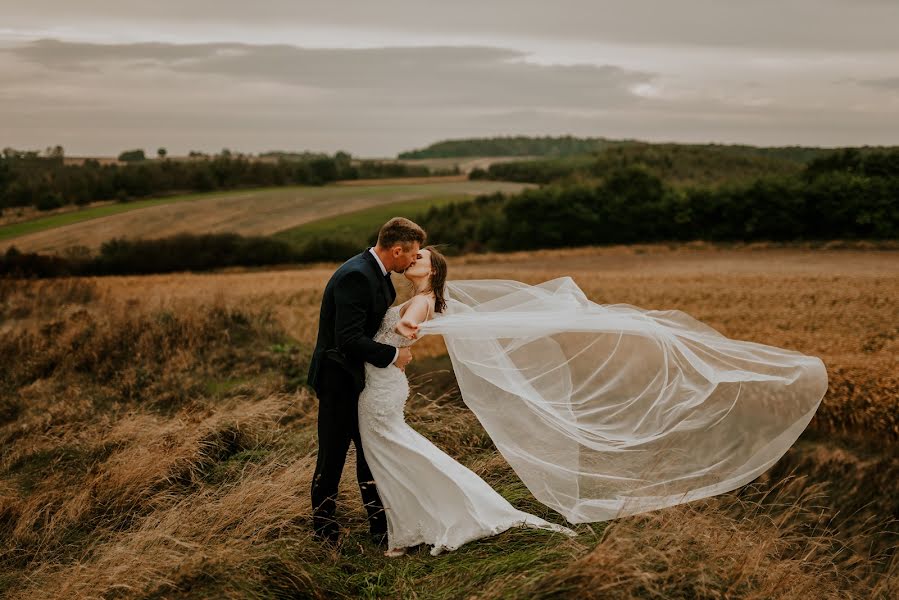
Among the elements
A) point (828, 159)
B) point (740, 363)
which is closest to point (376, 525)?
point (740, 363)

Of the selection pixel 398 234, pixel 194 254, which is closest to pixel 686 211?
pixel 194 254

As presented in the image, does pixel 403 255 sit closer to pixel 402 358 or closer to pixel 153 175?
pixel 402 358

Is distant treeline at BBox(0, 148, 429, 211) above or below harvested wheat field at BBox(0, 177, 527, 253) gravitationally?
above

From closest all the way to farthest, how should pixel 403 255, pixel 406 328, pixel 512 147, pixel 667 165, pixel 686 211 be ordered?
pixel 403 255 < pixel 406 328 < pixel 686 211 < pixel 667 165 < pixel 512 147

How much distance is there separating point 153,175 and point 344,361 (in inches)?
2643

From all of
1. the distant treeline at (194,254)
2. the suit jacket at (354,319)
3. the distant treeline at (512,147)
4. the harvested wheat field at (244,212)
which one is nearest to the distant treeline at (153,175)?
the harvested wheat field at (244,212)

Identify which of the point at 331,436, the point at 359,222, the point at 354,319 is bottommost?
the point at 359,222

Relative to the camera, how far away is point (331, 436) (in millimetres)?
5613

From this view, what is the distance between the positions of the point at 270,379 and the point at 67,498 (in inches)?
244

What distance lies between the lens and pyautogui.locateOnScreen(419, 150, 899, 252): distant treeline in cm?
5075

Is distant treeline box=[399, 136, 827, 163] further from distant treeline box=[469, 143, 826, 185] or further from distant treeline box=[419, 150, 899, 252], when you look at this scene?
distant treeline box=[419, 150, 899, 252]

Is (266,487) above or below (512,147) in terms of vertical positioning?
below

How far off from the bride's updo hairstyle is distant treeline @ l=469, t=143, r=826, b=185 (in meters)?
65.8

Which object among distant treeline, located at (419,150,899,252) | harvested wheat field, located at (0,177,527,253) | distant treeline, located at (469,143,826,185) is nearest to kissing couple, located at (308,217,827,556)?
harvested wheat field, located at (0,177,527,253)
